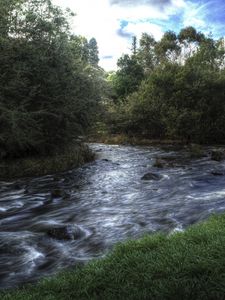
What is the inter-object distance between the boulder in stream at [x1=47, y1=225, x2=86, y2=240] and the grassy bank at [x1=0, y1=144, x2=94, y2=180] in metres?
8.79

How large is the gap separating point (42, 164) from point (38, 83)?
12.9 ft

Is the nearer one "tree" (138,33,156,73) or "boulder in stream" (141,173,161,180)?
"boulder in stream" (141,173,161,180)

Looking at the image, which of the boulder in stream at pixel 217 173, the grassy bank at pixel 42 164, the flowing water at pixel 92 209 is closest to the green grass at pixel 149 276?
the flowing water at pixel 92 209

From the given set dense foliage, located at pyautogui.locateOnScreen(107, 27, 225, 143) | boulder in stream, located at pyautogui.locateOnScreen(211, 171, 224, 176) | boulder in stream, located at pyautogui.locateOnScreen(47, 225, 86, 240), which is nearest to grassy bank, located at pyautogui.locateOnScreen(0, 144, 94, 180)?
boulder in stream, located at pyautogui.locateOnScreen(211, 171, 224, 176)

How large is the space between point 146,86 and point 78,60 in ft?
47.9

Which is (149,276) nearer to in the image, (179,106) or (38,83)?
(38,83)

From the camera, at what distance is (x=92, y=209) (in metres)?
12.5

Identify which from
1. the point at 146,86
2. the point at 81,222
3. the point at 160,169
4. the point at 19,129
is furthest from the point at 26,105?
the point at 146,86

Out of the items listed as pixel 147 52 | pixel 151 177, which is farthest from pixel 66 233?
pixel 147 52

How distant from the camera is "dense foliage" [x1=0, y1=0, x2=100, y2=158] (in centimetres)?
1812

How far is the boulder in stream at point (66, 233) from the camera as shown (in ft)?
30.8

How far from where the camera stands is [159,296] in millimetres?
5207

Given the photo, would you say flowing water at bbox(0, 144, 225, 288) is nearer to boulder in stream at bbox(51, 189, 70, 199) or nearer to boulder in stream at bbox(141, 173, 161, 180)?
boulder in stream at bbox(51, 189, 70, 199)

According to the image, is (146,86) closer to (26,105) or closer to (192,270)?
(26,105)
